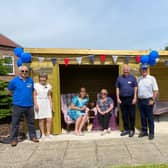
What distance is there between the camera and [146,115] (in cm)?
579

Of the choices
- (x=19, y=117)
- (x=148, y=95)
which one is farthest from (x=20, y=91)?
(x=148, y=95)

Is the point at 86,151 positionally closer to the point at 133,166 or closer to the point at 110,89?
the point at 133,166

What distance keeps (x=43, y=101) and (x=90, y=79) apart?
10.00 ft

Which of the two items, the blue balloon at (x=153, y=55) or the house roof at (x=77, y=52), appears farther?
the house roof at (x=77, y=52)

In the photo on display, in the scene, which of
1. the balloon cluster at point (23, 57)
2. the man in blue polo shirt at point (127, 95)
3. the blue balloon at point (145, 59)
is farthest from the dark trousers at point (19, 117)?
the blue balloon at point (145, 59)

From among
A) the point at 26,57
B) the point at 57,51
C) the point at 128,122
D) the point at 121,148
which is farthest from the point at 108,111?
the point at 26,57

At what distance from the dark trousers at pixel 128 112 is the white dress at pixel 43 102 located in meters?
1.66

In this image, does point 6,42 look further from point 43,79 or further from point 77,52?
point 43,79

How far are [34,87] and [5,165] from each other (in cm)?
205

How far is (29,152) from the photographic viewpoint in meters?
5.01

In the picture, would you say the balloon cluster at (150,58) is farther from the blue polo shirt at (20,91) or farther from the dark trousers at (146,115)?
the blue polo shirt at (20,91)

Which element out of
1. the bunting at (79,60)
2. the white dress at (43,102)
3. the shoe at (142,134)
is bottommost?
the shoe at (142,134)

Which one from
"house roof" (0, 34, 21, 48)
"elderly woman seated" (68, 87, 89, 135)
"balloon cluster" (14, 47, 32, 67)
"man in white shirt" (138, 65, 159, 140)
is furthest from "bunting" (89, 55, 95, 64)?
"house roof" (0, 34, 21, 48)

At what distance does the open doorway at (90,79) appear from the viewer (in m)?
8.63
